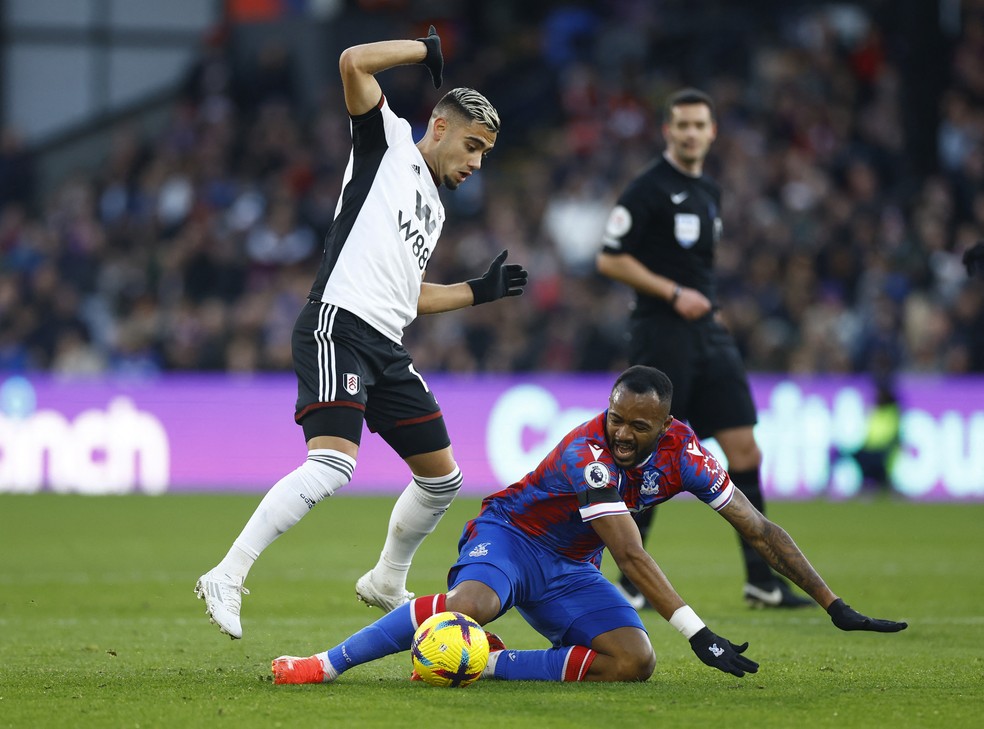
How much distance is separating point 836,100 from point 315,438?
1506 cm

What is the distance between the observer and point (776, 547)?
→ 5.56 m

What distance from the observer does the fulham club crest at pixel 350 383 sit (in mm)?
5984

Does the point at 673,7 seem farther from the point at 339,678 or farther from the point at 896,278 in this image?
the point at 339,678

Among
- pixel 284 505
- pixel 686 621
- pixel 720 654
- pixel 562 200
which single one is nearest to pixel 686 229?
pixel 284 505

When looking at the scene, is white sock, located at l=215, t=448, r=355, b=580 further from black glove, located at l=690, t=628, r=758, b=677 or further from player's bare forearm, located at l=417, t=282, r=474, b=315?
black glove, located at l=690, t=628, r=758, b=677

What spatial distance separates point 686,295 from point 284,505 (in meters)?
2.94

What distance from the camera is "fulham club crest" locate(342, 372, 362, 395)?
19.6 feet

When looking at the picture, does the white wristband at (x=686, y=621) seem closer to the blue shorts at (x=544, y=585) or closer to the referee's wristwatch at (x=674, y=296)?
the blue shorts at (x=544, y=585)

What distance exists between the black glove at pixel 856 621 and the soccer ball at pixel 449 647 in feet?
4.17

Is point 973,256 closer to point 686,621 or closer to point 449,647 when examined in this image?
point 686,621

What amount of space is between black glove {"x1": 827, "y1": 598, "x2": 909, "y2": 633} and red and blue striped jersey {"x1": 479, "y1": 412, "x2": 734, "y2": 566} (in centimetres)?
57

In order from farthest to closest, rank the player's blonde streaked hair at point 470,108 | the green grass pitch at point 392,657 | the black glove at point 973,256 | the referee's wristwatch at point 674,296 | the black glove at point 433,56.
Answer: the referee's wristwatch at point 674,296 → the black glove at point 973,256 → the player's blonde streaked hair at point 470,108 → the black glove at point 433,56 → the green grass pitch at point 392,657

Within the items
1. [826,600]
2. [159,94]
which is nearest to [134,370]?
[159,94]

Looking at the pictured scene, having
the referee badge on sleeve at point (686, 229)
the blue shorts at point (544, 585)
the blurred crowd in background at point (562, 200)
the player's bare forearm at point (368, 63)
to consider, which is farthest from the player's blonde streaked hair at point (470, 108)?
the blurred crowd in background at point (562, 200)
